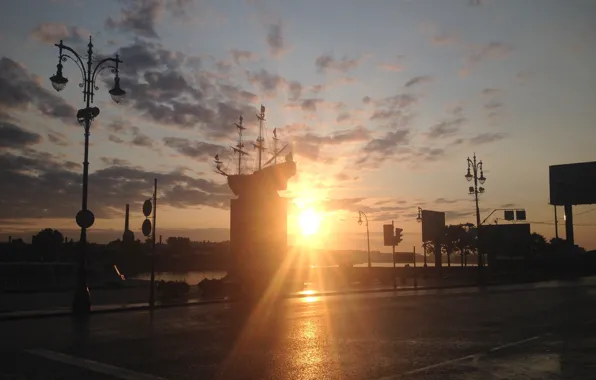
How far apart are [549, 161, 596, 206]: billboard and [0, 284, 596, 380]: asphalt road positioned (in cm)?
7520

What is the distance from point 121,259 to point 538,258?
11595cm

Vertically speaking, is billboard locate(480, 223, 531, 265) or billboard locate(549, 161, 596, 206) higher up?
billboard locate(549, 161, 596, 206)

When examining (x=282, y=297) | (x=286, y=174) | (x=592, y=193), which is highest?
(x=286, y=174)

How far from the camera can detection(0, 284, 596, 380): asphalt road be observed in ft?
33.9

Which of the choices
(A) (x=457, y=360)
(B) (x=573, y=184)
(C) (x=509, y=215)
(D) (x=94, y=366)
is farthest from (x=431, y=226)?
(D) (x=94, y=366)

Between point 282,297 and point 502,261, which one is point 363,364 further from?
point 502,261

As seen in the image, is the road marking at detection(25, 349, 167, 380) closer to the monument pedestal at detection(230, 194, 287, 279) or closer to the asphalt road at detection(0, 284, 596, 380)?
the asphalt road at detection(0, 284, 596, 380)

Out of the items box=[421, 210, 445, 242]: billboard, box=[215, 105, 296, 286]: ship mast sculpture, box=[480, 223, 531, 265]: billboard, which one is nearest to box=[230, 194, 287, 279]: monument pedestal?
box=[215, 105, 296, 286]: ship mast sculpture

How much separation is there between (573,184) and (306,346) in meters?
88.8

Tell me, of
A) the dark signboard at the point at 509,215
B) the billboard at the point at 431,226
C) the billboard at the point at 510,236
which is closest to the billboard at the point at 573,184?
the billboard at the point at 510,236

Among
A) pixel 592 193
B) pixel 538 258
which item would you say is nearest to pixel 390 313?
pixel 592 193

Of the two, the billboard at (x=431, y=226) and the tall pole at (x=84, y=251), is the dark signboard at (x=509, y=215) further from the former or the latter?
the tall pole at (x=84, y=251)

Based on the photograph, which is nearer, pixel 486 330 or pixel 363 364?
pixel 363 364

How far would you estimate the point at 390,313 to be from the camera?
76.6 ft
